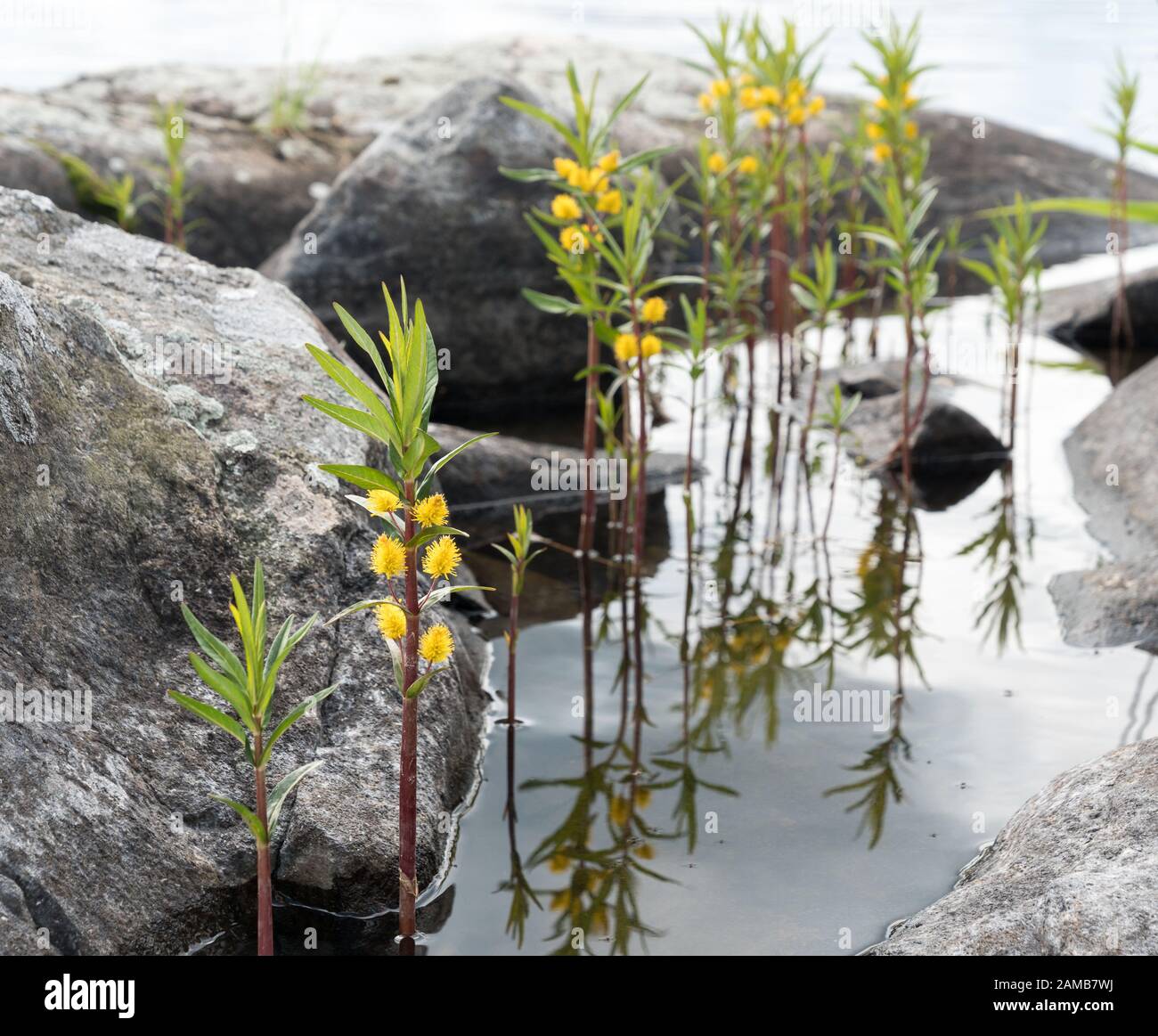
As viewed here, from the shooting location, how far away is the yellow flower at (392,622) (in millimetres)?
2811

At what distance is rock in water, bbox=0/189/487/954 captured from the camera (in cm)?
289

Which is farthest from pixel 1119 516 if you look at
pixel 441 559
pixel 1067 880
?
pixel 441 559

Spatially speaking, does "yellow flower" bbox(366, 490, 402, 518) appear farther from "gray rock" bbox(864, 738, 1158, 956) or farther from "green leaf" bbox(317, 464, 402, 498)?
"gray rock" bbox(864, 738, 1158, 956)

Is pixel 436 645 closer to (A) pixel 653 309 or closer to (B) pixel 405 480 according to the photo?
(B) pixel 405 480

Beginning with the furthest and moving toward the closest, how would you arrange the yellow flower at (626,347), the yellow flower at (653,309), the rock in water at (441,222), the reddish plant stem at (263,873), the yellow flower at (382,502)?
the rock in water at (441,222)
the yellow flower at (626,347)
the yellow flower at (653,309)
the yellow flower at (382,502)
the reddish plant stem at (263,873)

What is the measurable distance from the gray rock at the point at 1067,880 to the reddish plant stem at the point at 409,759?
1091mm

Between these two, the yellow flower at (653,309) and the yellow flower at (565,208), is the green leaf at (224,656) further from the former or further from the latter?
the yellow flower at (565,208)

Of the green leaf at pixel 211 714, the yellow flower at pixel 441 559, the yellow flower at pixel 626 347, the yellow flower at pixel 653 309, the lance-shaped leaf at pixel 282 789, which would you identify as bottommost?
the lance-shaped leaf at pixel 282 789

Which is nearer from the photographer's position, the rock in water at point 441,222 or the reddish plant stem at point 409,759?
the reddish plant stem at point 409,759

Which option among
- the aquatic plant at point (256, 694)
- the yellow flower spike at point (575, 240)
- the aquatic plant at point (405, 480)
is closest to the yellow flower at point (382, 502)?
the aquatic plant at point (405, 480)
